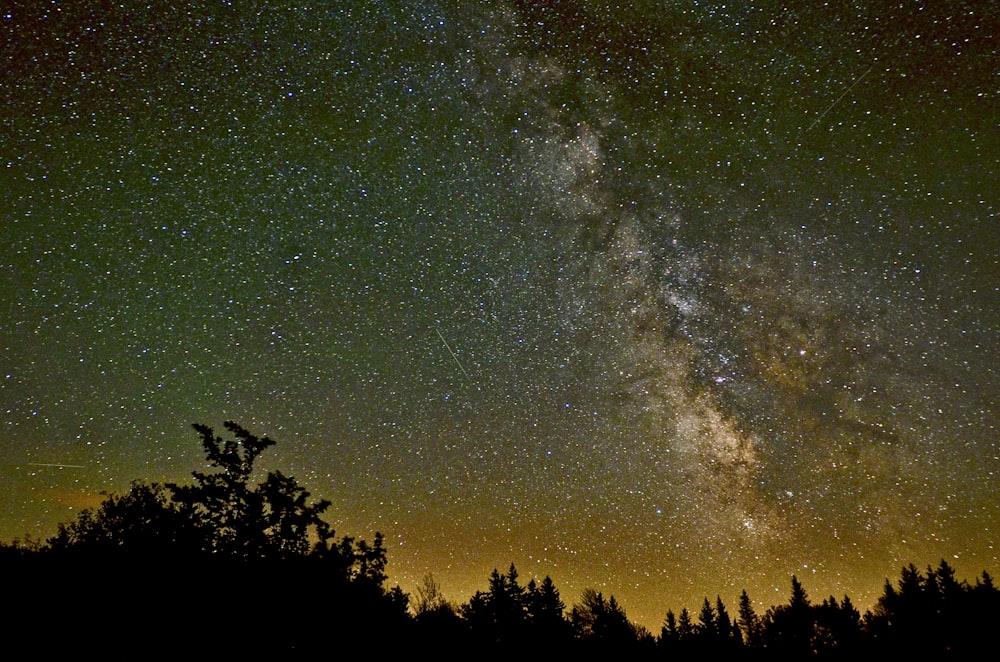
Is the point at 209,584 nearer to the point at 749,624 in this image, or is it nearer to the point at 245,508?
the point at 245,508

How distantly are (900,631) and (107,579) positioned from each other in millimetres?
56790

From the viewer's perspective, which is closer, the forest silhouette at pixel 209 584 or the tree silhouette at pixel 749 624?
the forest silhouette at pixel 209 584

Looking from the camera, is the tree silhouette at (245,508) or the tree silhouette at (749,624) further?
the tree silhouette at (749,624)

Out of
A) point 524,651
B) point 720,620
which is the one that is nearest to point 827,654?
point 720,620

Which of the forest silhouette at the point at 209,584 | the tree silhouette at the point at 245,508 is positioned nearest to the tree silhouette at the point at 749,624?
the forest silhouette at the point at 209,584

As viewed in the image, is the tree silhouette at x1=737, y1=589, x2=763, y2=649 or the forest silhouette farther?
the tree silhouette at x1=737, y1=589, x2=763, y2=649

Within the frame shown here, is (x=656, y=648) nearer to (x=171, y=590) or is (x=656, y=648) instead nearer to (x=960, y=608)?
(x=960, y=608)

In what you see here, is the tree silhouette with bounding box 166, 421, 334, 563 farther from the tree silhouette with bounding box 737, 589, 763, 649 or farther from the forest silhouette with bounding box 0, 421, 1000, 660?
the tree silhouette with bounding box 737, 589, 763, 649

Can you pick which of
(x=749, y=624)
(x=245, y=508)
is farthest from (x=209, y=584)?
(x=749, y=624)

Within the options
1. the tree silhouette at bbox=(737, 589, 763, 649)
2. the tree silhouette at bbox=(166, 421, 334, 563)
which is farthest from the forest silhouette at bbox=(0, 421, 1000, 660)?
the tree silhouette at bbox=(737, 589, 763, 649)

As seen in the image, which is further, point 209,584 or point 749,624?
point 749,624

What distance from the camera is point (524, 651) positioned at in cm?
3841

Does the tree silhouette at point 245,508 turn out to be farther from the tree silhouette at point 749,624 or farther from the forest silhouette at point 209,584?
the tree silhouette at point 749,624

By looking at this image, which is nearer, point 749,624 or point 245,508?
point 245,508
